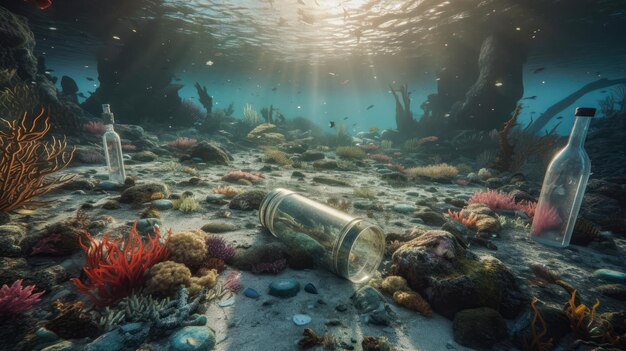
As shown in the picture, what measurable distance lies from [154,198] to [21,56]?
12.0 meters

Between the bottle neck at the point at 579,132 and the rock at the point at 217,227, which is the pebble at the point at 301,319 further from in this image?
the bottle neck at the point at 579,132

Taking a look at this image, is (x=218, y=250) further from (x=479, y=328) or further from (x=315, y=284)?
(x=479, y=328)

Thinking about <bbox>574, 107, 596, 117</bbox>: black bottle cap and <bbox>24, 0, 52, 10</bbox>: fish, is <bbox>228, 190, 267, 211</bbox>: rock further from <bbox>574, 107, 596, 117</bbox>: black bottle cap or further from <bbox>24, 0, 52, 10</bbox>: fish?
<bbox>574, 107, 596, 117</bbox>: black bottle cap

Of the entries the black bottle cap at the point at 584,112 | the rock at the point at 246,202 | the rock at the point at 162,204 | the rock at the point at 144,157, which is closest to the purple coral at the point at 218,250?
the rock at the point at 246,202

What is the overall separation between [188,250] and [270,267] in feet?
3.19

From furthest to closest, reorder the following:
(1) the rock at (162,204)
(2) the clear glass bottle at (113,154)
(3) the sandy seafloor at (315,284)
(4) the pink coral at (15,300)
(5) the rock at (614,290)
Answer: (2) the clear glass bottle at (113,154) < (1) the rock at (162,204) < (5) the rock at (614,290) < (3) the sandy seafloor at (315,284) < (4) the pink coral at (15,300)

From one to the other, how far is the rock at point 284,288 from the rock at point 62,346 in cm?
159

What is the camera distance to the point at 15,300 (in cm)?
209

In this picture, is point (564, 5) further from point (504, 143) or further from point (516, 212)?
point (516, 212)

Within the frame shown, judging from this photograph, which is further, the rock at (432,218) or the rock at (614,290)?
the rock at (432,218)

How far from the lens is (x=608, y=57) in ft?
91.1

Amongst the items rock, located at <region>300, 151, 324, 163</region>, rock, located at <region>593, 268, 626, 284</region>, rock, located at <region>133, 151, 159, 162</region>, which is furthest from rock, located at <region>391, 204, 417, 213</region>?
rock, located at <region>133, 151, 159, 162</region>

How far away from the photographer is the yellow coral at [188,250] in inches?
114

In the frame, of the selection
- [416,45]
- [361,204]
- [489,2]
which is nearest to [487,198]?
[361,204]
